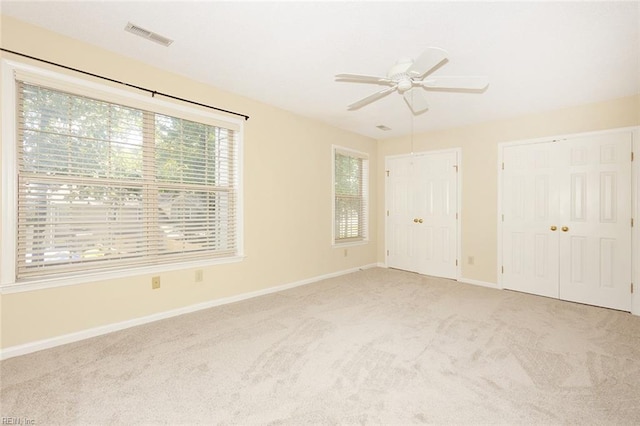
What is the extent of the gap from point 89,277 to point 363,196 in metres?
4.33

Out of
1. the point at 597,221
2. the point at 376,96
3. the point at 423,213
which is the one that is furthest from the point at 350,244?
the point at 597,221

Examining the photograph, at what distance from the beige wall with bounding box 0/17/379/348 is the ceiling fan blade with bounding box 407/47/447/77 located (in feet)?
7.56

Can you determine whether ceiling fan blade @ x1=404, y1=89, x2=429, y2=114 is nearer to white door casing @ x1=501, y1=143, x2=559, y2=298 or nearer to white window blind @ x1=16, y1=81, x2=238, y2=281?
white window blind @ x1=16, y1=81, x2=238, y2=281

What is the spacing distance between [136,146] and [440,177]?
442 centimetres

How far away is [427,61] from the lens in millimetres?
2041

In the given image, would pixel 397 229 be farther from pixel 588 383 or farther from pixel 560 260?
pixel 588 383

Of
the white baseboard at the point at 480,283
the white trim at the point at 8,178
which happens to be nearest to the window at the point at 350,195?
the white baseboard at the point at 480,283

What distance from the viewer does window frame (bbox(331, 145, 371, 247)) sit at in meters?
5.06

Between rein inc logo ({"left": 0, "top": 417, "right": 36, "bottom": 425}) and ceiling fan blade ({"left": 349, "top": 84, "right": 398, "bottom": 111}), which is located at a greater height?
ceiling fan blade ({"left": 349, "top": 84, "right": 398, "bottom": 111})

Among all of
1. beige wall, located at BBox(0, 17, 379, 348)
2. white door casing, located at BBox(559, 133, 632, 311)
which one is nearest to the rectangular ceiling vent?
beige wall, located at BBox(0, 17, 379, 348)

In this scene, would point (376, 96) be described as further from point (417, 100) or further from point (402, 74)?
point (417, 100)

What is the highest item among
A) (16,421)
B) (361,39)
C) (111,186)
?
(361,39)

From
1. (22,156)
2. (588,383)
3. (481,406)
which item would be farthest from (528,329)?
(22,156)

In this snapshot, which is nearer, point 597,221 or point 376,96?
point 376,96
